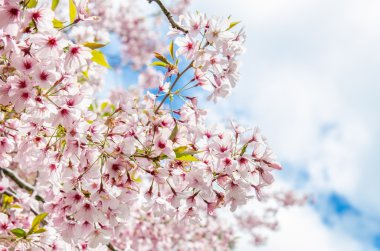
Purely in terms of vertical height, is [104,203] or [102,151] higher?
[102,151]

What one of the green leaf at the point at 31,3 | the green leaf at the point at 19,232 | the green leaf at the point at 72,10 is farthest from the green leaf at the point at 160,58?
the green leaf at the point at 19,232

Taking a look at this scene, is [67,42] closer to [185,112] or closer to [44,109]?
[44,109]

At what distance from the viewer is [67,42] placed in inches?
90.2

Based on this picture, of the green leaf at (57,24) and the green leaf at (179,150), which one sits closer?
the green leaf at (179,150)

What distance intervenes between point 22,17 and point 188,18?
0.95 m

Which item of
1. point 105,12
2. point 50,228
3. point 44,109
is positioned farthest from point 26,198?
point 105,12

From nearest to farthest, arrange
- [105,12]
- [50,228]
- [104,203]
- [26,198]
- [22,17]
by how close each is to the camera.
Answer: [22,17], [104,203], [50,228], [26,198], [105,12]

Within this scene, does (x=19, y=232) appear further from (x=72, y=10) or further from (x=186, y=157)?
(x=72, y=10)

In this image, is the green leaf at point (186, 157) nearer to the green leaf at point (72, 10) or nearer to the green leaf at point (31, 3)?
the green leaf at point (72, 10)

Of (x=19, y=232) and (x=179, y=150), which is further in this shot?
(x=19, y=232)

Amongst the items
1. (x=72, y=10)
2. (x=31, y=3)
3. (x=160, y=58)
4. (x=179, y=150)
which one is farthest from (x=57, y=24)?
(x=179, y=150)

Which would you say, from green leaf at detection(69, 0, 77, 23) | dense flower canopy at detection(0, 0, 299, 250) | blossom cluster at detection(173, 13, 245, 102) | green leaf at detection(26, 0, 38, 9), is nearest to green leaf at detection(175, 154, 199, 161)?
dense flower canopy at detection(0, 0, 299, 250)

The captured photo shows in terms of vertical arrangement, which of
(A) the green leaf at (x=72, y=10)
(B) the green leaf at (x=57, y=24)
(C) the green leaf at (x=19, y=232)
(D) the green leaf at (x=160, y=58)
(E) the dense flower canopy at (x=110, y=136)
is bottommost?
(C) the green leaf at (x=19, y=232)

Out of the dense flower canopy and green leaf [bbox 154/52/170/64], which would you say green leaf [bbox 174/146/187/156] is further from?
green leaf [bbox 154/52/170/64]
